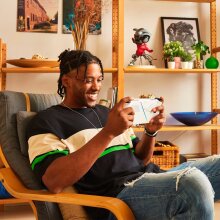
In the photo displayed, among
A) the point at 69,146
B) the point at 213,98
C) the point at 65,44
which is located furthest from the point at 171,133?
the point at 69,146

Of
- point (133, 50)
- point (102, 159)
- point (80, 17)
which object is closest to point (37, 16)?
point (80, 17)

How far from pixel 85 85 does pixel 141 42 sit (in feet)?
4.22

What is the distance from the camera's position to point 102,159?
1.43 meters

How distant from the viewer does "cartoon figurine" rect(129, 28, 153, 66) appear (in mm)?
2711

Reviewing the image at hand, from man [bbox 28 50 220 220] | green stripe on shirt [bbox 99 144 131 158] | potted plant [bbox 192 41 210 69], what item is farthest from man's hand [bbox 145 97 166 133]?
potted plant [bbox 192 41 210 69]

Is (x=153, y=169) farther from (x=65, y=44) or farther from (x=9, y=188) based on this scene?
(x=65, y=44)

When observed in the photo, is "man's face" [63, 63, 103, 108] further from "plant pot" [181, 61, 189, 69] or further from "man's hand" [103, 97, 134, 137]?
"plant pot" [181, 61, 189, 69]

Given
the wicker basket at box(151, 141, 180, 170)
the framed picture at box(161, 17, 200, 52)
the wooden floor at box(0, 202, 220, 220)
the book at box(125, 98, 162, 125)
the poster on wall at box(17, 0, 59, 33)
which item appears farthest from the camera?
the framed picture at box(161, 17, 200, 52)

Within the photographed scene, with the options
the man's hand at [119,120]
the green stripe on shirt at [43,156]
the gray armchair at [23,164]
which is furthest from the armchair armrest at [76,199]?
the man's hand at [119,120]

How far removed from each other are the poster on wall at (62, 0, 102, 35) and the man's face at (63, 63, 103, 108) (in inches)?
45.4

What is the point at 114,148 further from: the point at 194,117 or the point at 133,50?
the point at 133,50

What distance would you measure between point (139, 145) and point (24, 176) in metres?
0.52

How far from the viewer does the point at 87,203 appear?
1150 millimetres

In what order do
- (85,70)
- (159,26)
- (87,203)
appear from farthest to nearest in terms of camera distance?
1. (159,26)
2. (85,70)
3. (87,203)
